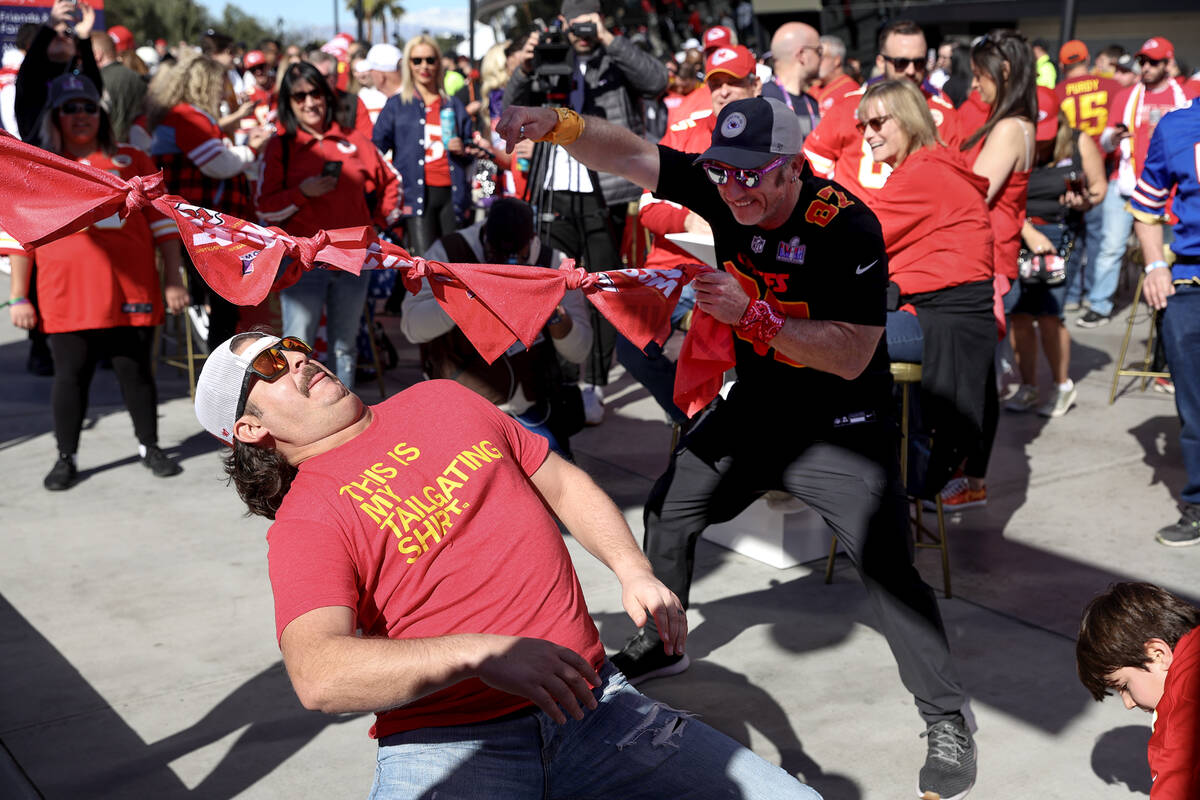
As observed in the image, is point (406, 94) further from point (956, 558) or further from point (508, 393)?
point (956, 558)

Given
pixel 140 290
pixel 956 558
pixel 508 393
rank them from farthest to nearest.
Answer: pixel 140 290 → pixel 956 558 → pixel 508 393

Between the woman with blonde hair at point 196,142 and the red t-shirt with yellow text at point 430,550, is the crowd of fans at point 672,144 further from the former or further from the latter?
the red t-shirt with yellow text at point 430,550

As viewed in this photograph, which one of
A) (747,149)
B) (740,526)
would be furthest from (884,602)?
(740,526)

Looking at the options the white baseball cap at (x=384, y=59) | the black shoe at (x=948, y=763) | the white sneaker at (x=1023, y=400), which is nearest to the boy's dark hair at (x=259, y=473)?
the black shoe at (x=948, y=763)

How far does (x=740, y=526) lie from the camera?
4852mm

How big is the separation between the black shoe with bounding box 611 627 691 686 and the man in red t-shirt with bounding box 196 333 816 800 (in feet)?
4.45

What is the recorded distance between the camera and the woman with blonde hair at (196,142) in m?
6.54

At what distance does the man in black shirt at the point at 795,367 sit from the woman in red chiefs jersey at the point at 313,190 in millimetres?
3068

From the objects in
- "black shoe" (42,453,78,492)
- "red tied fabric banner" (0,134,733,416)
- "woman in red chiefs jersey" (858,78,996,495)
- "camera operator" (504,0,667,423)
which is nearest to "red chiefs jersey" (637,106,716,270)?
"woman in red chiefs jersey" (858,78,996,495)

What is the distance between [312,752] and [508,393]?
62.5 inches

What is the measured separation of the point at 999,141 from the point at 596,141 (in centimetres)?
281

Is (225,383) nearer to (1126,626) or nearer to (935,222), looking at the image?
(1126,626)

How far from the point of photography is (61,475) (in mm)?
5664

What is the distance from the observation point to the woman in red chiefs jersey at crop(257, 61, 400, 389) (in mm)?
5996
